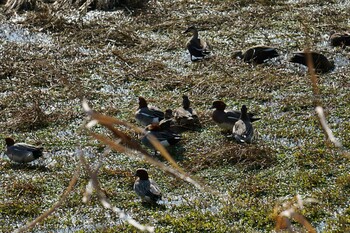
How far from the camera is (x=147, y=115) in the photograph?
10.2m

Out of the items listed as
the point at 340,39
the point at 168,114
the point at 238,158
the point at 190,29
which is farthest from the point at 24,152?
the point at 340,39

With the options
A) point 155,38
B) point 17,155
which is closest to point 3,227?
point 17,155

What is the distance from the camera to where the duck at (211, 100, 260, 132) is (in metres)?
9.84

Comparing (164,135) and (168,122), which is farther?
(168,122)

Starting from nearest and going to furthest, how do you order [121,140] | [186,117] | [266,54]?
[121,140] < [186,117] < [266,54]

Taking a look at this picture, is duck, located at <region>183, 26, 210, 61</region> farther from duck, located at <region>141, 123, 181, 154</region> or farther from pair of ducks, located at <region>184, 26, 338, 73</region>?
duck, located at <region>141, 123, 181, 154</region>

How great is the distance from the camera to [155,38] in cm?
1500

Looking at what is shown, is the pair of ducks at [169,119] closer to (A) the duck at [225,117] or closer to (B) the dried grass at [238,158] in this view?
(A) the duck at [225,117]

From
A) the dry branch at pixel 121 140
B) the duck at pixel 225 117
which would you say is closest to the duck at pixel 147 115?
the duck at pixel 225 117

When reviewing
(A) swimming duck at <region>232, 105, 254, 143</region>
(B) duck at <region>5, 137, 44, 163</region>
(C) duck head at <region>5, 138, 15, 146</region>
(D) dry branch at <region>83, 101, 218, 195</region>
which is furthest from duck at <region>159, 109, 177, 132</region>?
(D) dry branch at <region>83, 101, 218, 195</region>

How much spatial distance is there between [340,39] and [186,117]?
4756mm

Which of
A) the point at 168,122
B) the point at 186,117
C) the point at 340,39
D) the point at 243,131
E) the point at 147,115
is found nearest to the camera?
the point at 243,131

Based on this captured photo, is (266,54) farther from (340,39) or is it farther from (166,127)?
(166,127)

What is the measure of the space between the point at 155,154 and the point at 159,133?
0.34 meters
